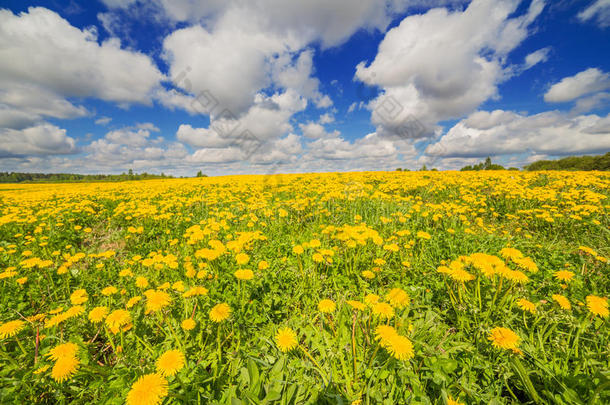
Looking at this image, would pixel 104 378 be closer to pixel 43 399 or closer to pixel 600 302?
pixel 43 399

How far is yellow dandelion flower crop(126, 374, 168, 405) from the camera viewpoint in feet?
4.14

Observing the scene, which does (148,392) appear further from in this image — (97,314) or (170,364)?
(97,314)

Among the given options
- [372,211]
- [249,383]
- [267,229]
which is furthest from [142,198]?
[249,383]

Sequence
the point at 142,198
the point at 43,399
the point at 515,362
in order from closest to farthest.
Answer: the point at 515,362, the point at 43,399, the point at 142,198

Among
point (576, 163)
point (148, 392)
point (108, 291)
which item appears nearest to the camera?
point (148, 392)

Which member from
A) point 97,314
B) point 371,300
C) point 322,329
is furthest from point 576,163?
point 97,314

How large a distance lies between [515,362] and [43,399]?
3853mm

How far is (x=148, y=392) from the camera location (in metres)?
1.29

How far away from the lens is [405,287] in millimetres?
3006

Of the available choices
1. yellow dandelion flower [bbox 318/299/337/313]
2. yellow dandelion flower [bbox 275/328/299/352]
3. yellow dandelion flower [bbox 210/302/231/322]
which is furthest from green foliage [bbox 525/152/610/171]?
yellow dandelion flower [bbox 210/302/231/322]

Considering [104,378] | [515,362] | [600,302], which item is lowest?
[104,378]

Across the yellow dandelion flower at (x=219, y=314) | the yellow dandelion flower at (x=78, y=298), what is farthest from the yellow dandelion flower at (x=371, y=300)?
the yellow dandelion flower at (x=78, y=298)

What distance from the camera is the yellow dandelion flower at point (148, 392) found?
1262mm

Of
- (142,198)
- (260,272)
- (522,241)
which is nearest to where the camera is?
(260,272)
